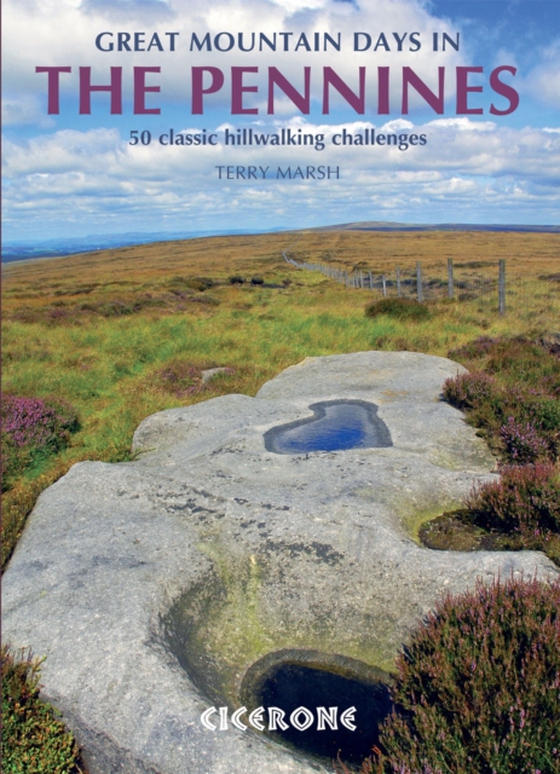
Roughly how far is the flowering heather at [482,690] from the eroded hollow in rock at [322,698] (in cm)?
20

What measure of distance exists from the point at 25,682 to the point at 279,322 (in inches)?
644

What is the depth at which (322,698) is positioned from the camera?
4023 millimetres

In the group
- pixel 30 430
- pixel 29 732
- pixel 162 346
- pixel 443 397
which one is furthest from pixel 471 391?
pixel 162 346

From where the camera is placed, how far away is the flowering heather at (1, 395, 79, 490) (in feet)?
27.9

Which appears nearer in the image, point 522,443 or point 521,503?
point 521,503

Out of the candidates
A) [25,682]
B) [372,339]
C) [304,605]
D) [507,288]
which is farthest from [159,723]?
[507,288]

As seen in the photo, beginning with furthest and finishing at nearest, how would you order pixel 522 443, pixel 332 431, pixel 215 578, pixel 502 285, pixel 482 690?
pixel 502 285 → pixel 332 431 → pixel 522 443 → pixel 215 578 → pixel 482 690

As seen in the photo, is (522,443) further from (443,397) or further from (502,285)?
(502,285)

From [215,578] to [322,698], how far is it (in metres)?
1.26

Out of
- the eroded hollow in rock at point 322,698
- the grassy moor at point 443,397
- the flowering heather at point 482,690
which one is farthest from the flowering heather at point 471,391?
the eroded hollow in rock at point 322,698

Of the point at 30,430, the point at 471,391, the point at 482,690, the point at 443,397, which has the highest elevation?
the point at 471,391

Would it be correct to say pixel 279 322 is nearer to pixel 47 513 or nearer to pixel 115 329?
pixel 115 329

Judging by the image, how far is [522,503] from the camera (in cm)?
558

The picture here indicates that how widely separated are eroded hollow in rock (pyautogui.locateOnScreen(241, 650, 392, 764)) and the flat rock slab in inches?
3.0
